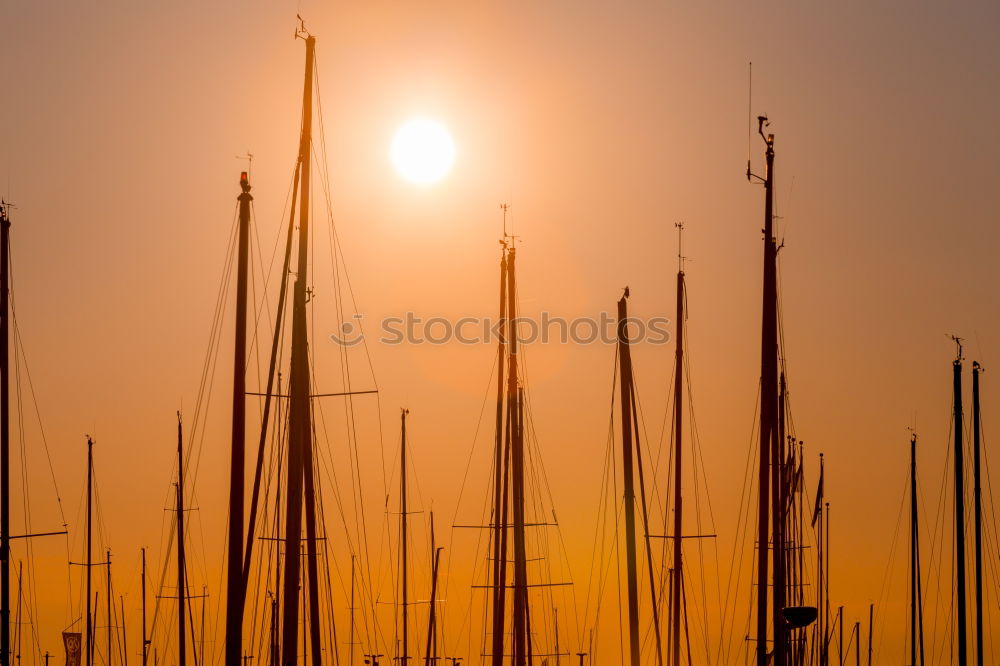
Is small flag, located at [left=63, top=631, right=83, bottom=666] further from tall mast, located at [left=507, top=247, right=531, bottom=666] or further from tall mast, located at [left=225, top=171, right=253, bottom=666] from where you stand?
tall mast, located at [left=225, top=171, right=253, bottom=666]

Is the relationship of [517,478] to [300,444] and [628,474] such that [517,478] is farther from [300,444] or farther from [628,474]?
[300,444]

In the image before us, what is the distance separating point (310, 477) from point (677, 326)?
12180mm

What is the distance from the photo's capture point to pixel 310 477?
30.0 meters

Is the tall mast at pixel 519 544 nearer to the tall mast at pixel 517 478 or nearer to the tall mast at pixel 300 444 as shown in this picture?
the tall mast at pixel 517 478

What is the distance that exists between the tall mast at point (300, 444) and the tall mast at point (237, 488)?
0.96 m

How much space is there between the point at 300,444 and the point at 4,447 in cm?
847

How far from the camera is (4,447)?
33.9 metres

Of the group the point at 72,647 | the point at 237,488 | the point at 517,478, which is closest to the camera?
the point at 237,488

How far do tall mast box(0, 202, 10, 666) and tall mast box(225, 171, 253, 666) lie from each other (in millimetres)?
8137

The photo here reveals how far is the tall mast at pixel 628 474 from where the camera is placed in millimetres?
34906

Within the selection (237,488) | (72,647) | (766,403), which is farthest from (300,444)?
(72,647)

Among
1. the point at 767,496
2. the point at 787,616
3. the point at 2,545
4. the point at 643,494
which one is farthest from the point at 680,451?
the point at 2,545

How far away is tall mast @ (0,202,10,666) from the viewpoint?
3256 centimetres

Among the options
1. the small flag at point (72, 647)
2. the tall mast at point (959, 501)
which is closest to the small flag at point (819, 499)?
the tall mast at point (959, 501)
